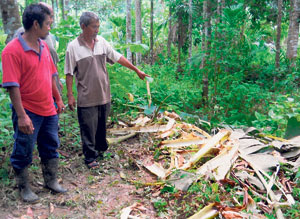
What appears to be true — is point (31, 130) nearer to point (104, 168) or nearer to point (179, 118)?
point (104, 168)

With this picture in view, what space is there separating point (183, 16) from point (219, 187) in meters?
11.1

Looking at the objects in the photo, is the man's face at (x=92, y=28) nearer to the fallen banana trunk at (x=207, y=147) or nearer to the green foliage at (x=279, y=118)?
the fallen banana trunk at (x=207, y=147)

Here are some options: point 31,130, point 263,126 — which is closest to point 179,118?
point 263,126

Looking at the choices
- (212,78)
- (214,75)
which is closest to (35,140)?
(214,75)

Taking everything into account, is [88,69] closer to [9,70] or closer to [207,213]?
[9,70]

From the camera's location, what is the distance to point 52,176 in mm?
3131

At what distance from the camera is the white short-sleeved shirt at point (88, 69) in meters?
3.38

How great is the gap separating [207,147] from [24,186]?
2102 millimetres

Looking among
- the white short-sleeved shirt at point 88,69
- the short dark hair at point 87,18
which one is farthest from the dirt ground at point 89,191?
the short dark hair at point 87,18

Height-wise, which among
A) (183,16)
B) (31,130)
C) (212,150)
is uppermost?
(183,16)

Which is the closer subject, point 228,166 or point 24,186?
point 24,186

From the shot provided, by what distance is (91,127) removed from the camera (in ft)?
11.8

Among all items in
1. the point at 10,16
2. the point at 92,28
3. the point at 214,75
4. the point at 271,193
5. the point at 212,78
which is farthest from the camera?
the point at 212,78

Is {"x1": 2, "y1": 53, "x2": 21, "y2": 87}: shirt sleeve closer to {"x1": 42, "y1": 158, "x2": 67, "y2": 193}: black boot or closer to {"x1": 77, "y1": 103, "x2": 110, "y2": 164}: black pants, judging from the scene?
{"x1": 42, "y1": 158, "x2": 67, "y2": 193}: black boot
